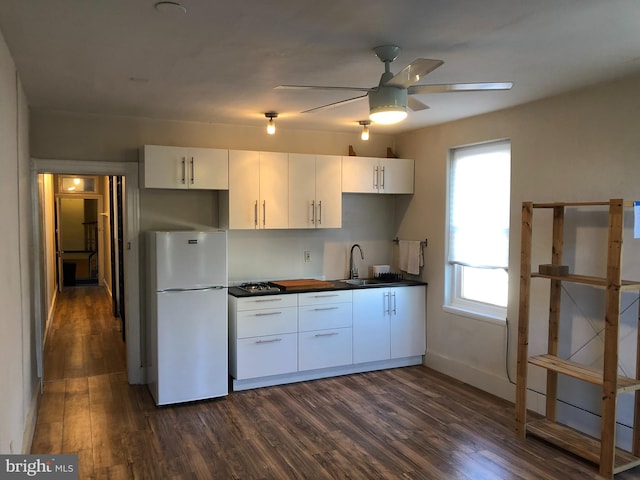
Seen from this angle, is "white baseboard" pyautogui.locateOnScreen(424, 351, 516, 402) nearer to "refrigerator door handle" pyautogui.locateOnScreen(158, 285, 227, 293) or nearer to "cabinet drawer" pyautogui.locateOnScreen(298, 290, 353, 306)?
"cabinet drawer" pyautogui.locateOnScreen(298, 290, 353, 306)

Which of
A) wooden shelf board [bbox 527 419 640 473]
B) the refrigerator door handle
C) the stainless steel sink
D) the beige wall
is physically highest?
the beige wall

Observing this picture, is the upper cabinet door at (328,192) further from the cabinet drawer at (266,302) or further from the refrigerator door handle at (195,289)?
the refrigerator door handle at (195,289)

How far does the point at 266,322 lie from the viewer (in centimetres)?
463

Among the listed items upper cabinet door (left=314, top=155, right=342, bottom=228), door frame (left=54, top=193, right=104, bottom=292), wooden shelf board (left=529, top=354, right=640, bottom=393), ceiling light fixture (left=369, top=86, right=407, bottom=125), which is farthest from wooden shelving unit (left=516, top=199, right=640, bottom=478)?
door frame (left=54, top=193, right=104, bottom=292)

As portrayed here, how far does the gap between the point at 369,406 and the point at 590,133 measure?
271cm

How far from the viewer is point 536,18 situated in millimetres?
2295

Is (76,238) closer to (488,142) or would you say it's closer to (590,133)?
(488,142)

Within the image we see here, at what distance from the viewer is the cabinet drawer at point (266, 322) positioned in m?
4.54

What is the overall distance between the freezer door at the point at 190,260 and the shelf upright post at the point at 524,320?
240 cm

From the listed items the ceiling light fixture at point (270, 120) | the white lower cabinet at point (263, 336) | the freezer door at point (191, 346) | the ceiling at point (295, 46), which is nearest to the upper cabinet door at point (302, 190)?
the ceiling light fixture at point (270, 120)

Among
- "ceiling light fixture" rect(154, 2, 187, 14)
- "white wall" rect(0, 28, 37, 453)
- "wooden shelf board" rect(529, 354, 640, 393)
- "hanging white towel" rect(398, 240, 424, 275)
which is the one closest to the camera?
"ceiling light fixture" rect(154, 2, 187, 14)

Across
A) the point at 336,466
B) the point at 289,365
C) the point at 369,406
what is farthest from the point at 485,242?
the point at 336,466

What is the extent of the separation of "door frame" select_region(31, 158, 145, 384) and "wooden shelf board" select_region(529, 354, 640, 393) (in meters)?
3.42

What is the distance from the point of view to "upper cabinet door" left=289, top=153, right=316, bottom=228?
4.94 m
